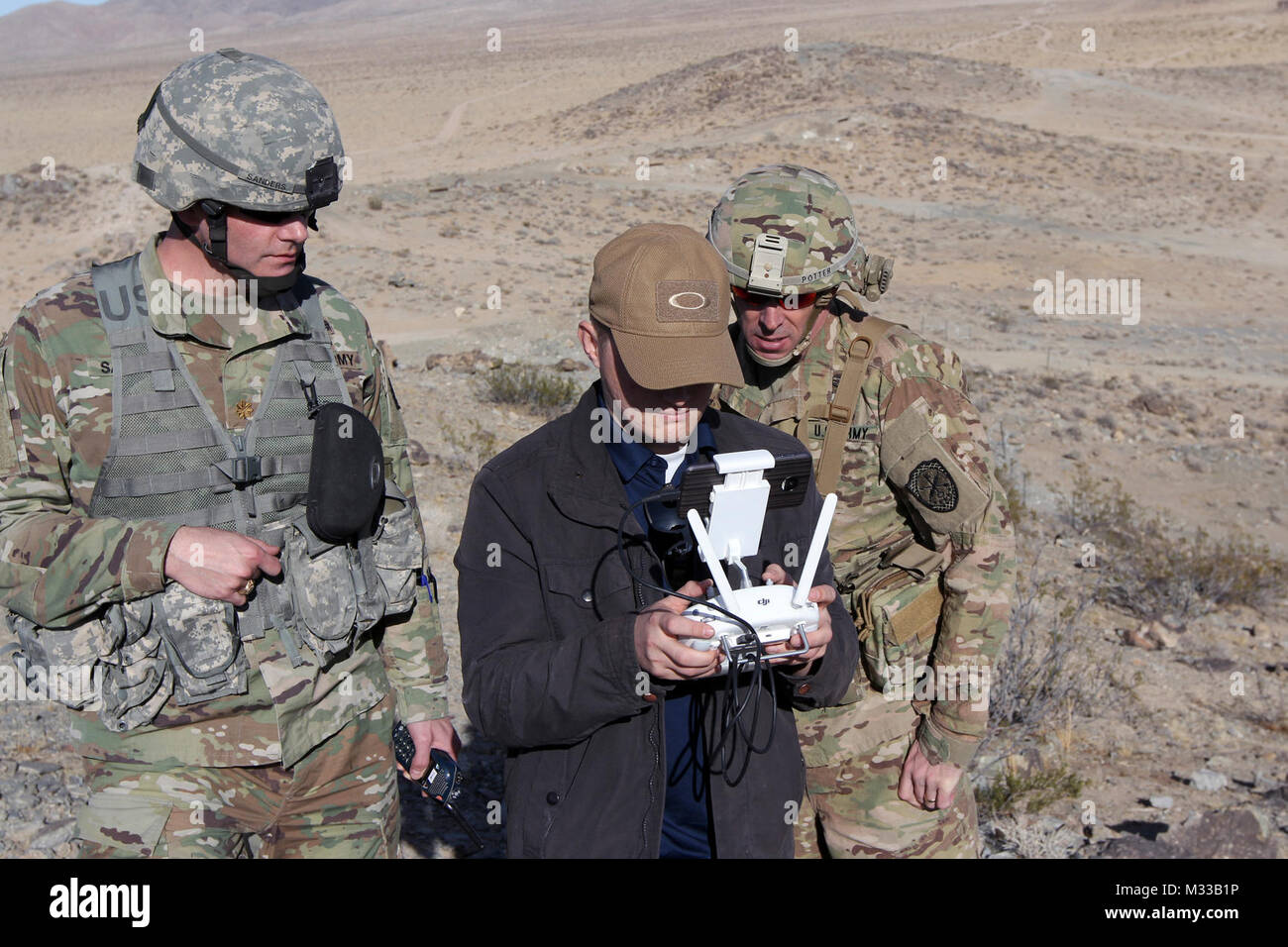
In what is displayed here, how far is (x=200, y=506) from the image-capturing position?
2428 mm

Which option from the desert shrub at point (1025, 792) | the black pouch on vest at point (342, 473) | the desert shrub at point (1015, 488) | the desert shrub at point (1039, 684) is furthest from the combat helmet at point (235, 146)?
the desert shrub at point (1015, 488)

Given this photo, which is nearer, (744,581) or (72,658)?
(744,581)

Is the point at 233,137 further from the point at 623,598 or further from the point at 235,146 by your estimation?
the point at 623,598

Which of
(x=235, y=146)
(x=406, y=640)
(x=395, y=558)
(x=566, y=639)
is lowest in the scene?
(x=406, y=640)

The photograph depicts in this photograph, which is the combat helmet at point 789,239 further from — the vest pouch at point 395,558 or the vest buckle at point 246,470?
the vest buckle at point 246,470

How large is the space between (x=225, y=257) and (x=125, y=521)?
23.4 inches

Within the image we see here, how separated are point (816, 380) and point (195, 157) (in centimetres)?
150

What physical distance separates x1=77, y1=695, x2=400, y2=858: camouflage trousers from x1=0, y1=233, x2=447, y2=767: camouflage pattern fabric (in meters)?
0.04

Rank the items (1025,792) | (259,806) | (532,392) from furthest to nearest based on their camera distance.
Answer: (532,392)
(1025,792)
(259,806)

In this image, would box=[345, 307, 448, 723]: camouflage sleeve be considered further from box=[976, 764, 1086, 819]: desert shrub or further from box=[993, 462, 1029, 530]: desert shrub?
box=[993, 462, 1029, 530]: desert shrub

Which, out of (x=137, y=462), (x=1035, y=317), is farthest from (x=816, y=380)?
(x=1035, y=317)

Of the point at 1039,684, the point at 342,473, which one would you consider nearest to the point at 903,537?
the point at 342,473

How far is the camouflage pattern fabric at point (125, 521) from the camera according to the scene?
2250 millimetres

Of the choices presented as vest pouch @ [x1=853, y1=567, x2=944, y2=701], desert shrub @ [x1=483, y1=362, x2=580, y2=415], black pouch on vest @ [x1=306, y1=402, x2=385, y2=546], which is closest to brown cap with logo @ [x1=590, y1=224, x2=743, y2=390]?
black pouch on vest @ [x1=306, y1=402, x2=385, y2=546]
